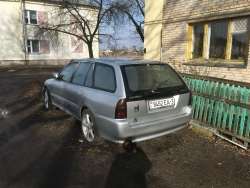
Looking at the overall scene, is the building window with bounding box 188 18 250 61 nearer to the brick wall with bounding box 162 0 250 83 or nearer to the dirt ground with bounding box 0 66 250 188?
the brick wall with bounding box 162 0 250 83

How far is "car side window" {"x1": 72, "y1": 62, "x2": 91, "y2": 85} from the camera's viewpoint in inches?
168

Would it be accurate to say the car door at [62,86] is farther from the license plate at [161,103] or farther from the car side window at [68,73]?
the license plate at [161,103]

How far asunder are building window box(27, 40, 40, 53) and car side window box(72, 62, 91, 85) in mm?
22097

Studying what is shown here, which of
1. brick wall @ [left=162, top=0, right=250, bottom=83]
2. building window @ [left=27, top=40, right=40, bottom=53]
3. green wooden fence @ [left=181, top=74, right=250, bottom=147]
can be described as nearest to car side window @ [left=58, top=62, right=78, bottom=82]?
green wooden fence @ [left=181, top=74, right=250, bottom=147]

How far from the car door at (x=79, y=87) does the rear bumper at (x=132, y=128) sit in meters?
0.72

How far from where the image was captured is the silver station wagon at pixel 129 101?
317cm

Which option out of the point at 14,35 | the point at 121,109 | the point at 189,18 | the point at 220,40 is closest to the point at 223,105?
the point at 121,109

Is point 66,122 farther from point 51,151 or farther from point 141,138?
point 141,138

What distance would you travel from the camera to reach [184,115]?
149 inches

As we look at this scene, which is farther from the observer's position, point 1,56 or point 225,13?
point 1,56

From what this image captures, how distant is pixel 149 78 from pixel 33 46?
78.4 ft

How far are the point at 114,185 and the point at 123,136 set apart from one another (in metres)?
0.70

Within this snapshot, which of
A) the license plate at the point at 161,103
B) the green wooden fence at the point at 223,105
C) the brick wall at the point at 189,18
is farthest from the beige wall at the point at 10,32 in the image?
the license plate at the point at 161,103

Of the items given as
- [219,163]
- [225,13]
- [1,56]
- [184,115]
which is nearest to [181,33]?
[225,13]
